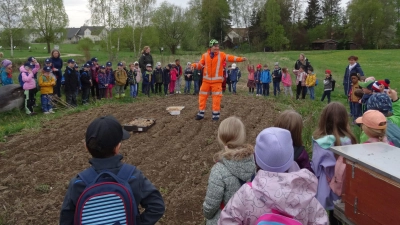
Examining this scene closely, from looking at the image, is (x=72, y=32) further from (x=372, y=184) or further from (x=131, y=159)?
(x=372, y=184)

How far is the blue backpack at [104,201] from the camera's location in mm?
2148

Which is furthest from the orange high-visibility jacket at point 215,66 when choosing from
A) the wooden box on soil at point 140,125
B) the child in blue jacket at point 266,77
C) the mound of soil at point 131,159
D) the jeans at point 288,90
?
the jeans at point 288,90

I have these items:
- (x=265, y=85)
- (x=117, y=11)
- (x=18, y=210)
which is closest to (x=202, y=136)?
(x=18, y=210)

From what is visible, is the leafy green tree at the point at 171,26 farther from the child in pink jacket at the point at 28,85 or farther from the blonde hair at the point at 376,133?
the blonde hair at the point at 376,133

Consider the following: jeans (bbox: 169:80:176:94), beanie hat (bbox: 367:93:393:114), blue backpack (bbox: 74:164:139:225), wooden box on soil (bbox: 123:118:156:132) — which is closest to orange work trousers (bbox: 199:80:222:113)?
wooden box on soil (bbox: 123:118:156:132)

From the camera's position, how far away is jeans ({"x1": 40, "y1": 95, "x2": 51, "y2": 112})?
433 inches

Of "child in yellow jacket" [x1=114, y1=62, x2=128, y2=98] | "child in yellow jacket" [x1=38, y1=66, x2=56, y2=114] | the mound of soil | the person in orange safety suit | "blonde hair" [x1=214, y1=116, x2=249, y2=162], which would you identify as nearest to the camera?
"blonde hair" [x1=214, y1=116, x2=249, y2=162]

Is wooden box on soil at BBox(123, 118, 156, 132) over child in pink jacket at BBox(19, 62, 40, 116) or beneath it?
beneath

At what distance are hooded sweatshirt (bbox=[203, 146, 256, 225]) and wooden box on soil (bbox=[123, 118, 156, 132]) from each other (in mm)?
5591

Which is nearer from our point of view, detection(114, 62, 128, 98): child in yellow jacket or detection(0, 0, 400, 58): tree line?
detection(114, 62, 128, 98): child in yellow jacket

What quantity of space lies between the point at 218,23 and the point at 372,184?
54320 millimetres

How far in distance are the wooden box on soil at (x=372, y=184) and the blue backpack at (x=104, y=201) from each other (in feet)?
5.52

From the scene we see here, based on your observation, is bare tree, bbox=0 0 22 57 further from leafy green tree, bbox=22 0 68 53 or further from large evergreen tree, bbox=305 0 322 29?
large evergreen tree, bbox=305 0 322 29

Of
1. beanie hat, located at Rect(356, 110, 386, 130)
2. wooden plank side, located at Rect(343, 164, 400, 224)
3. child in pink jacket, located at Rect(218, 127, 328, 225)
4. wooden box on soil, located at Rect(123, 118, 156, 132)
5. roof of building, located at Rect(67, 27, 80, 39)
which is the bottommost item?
wooden box on soil, located at Rect(123, 118, 156, 132)
